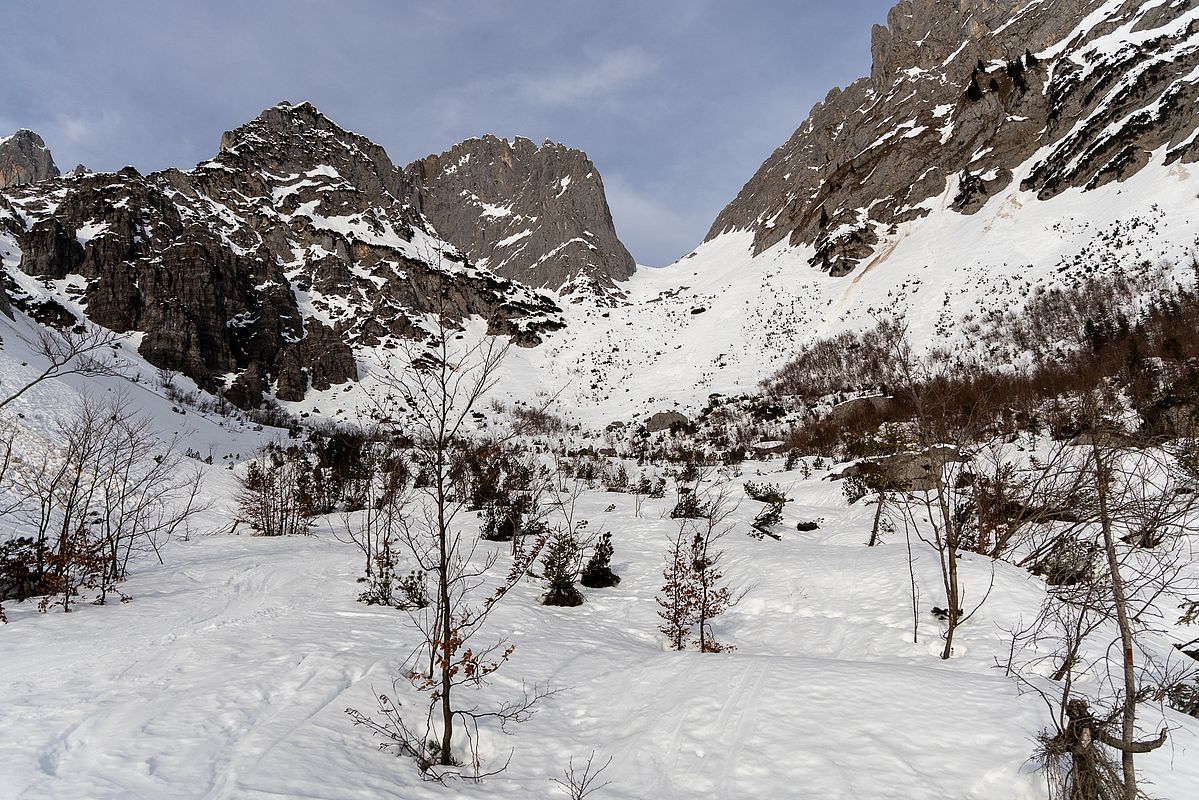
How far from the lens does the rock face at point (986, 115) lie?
34.8 meters

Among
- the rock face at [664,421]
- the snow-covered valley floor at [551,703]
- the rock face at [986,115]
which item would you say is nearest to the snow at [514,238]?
the rock face at [986,115]

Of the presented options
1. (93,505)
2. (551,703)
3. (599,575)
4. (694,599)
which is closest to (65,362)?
(93,505)

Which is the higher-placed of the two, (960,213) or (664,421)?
(960,213)

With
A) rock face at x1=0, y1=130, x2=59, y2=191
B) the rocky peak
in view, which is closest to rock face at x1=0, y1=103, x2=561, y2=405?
the rocky peak

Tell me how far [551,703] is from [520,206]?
103776 millimetres

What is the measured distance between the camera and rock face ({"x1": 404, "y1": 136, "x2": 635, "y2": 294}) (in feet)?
282

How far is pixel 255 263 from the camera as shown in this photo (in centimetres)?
4709

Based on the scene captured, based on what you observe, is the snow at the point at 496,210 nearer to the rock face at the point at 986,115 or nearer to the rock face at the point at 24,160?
the rock face at the point at 986,115

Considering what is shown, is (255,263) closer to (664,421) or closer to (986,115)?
(664,421)

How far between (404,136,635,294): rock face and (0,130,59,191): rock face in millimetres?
57325

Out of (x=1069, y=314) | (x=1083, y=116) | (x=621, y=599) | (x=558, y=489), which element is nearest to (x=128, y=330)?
(x=558, y=489)

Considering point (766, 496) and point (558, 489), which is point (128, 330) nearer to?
point (558, 489)

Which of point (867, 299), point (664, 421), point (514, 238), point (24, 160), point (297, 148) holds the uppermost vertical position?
point (24, 160)

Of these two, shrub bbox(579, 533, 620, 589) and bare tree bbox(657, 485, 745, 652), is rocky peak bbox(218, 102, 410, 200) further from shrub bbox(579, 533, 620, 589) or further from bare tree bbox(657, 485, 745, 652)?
bare tree bbox(657, 485, 745, 652)
